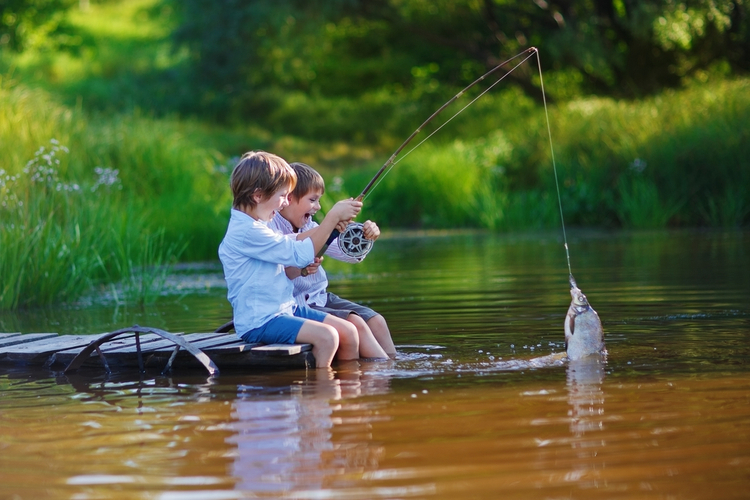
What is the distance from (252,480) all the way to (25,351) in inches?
114

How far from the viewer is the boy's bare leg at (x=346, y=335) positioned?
17.6 ft

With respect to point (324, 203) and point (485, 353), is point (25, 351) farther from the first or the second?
point (324, 203)

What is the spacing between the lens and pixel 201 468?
332 cm

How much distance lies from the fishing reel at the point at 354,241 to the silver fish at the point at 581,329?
1.04 meters

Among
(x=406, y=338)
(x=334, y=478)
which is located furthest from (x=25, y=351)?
(x=334, y=478)

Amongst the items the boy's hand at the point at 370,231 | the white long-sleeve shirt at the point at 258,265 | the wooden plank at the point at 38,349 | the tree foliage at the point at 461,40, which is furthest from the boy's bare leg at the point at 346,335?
the tree foliage at the point at 461,40

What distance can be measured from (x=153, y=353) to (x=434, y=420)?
2.05 meters

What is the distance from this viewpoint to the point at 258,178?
16.9 feet

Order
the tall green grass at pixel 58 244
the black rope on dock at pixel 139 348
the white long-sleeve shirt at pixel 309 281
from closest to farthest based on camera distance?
the black rope on dock at pixel 139 348 → the white long-sleeve shirt at pixel 309 281 → the tall green grass at pixel 58 244

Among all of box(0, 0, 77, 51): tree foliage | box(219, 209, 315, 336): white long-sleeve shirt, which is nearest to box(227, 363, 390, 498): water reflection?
box(219, 209, 315, 336): white long-sleeve shirt

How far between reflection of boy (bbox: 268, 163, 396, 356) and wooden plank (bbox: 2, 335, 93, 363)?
119 centimetres

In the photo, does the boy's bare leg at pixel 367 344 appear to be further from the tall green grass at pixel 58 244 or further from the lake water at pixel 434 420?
the tall green grass at pixel 58 244

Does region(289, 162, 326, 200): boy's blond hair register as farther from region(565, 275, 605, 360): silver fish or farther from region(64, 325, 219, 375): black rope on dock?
region(565, 275, 605, 360): silver fish

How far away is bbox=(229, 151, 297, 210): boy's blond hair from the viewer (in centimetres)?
512
